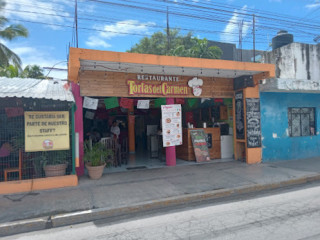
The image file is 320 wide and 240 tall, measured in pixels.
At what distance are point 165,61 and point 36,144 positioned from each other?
449 centimetres

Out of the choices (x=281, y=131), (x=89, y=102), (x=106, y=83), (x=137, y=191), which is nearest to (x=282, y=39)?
(x=281, y=131)

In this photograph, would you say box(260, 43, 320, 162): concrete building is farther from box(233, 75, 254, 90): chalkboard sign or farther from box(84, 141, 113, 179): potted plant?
box(84, 141, 113, 179): potted plant

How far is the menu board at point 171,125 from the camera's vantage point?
8.86m

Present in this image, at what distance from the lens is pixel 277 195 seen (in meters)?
6.03

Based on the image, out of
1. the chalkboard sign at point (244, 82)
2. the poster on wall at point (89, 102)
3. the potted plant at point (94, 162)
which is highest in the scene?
the chalkboard sign at point (244, 82)

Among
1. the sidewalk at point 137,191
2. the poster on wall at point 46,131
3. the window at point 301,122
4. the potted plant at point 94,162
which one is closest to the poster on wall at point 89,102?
the poster on wall at point 46,131

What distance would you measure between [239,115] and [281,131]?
2.10 m

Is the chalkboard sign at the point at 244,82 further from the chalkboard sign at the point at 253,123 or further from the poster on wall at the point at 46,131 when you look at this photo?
the poster on wall at the point at 46,131

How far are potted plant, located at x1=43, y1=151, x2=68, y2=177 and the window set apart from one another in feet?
30.9

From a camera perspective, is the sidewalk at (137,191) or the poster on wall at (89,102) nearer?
the sidewalk at (137,191)

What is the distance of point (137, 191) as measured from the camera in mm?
6145

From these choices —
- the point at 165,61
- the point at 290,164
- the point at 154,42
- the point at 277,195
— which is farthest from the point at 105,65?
the point at 154,42

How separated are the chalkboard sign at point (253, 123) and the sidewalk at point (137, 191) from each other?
1032 millimetres

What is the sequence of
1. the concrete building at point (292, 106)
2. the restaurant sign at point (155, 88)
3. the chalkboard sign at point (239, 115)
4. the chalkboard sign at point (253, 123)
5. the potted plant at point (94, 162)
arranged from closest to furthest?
the potted plant at point (94, 162)
the restaurant sign at point (155, 88)
the chalkboard sign at point (253, 123)
the chalkboard sign at point (239, 115)
the concrete building at point (292, 106)
